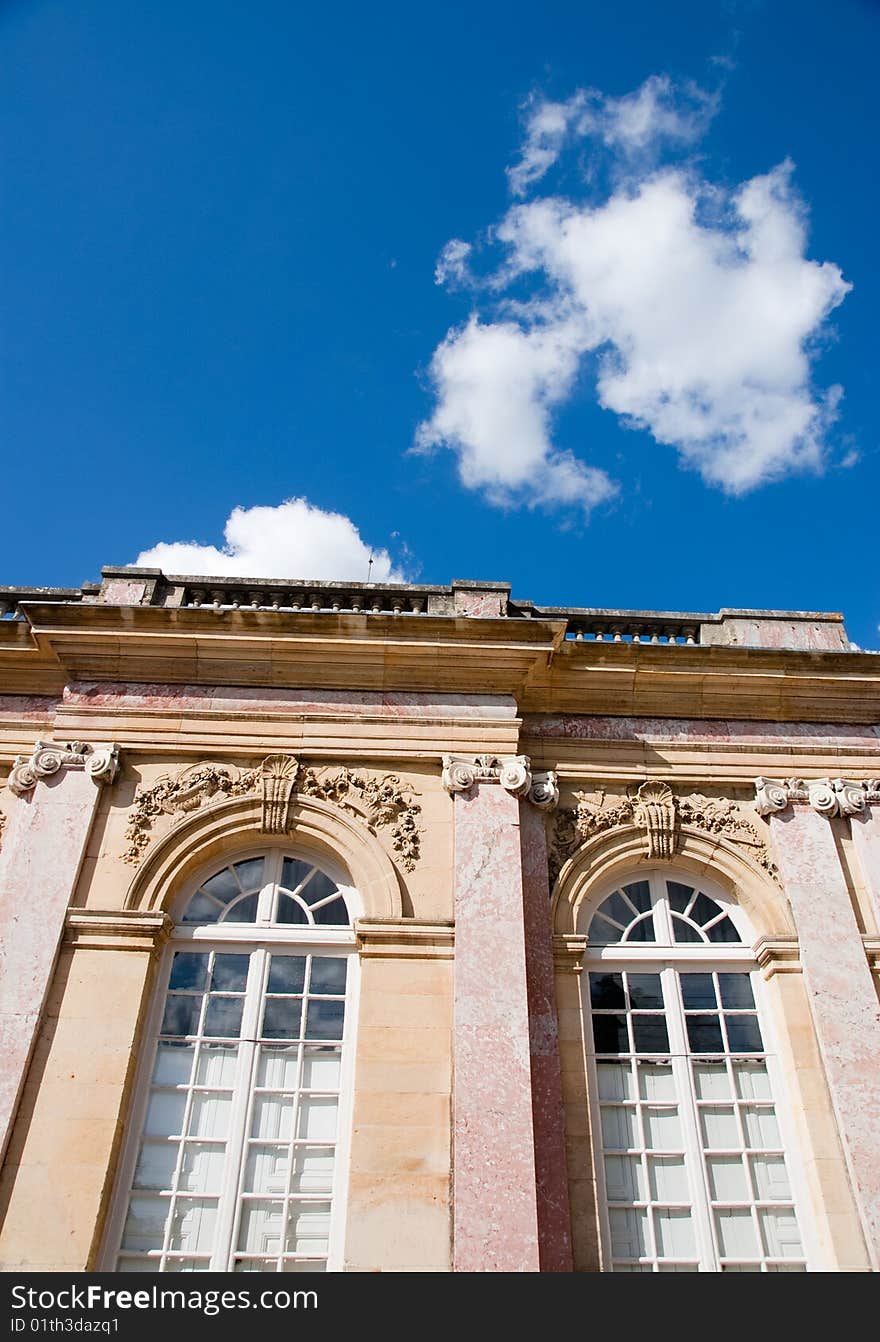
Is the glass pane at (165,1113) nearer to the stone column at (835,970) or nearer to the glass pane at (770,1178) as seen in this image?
the glass pane at (770,1178)

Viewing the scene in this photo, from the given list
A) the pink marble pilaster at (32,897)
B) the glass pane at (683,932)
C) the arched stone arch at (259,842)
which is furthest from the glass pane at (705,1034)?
the pink marble pilaster at (32,897)

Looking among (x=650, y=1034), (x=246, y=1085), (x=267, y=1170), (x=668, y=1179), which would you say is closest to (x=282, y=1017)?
(x=246, y=1085)

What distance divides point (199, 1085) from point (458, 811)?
2.78 metres

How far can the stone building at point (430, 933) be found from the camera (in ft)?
21.0

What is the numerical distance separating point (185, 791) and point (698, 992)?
4453 millimetres

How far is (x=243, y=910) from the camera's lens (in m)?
7.64

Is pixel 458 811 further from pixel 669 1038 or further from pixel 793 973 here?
pixel 793 973

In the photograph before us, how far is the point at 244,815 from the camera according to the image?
307 inches

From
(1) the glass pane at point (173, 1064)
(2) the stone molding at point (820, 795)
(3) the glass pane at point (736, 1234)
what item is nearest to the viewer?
(3) the glass pane at point (736, 1234)

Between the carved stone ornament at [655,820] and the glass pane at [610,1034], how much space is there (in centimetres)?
125

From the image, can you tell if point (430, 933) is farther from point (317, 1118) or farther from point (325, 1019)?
point (317, 1118)

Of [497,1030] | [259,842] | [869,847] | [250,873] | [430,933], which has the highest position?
[869,847]

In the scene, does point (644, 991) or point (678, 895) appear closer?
point (644, 991)

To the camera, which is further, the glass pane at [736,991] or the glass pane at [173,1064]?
the glass pane at [736,991]
